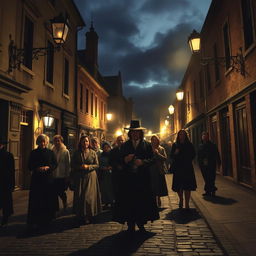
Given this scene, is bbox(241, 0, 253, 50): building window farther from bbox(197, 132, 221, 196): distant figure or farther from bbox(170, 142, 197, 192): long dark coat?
bbox(170, 142, 197, 192): long dark coat

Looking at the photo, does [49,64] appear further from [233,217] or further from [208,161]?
[233,217]

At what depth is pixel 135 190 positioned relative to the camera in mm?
4293

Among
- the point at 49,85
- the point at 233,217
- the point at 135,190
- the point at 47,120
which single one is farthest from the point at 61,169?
the point at 49,85

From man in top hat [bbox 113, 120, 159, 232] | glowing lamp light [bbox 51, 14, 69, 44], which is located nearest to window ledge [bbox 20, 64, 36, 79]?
glowing lamp light [bbox 51, 14, 69, 44]

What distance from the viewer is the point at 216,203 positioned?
630 centimetres

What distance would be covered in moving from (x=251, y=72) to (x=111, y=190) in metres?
5.95

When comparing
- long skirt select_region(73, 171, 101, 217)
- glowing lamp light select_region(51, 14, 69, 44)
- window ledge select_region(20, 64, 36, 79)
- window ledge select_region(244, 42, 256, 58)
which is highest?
glowing lamp light select_region(51, 14, 69, 44)

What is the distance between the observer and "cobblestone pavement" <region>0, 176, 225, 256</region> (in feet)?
11.6

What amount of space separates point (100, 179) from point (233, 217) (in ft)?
11.2

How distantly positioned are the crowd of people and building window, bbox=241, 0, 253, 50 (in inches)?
191

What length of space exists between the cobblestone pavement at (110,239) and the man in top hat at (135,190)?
31 cm

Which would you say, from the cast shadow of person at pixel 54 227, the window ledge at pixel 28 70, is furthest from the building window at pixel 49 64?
the cast shadow of person at pixel 54 227

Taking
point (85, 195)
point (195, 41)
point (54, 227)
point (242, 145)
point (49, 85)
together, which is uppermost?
point (195, 41)

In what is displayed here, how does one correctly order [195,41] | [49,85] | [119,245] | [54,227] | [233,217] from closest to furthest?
1. [119,245]
2. [54,227]
3. [233,217]
4. [195,41]
5. [49,85]
